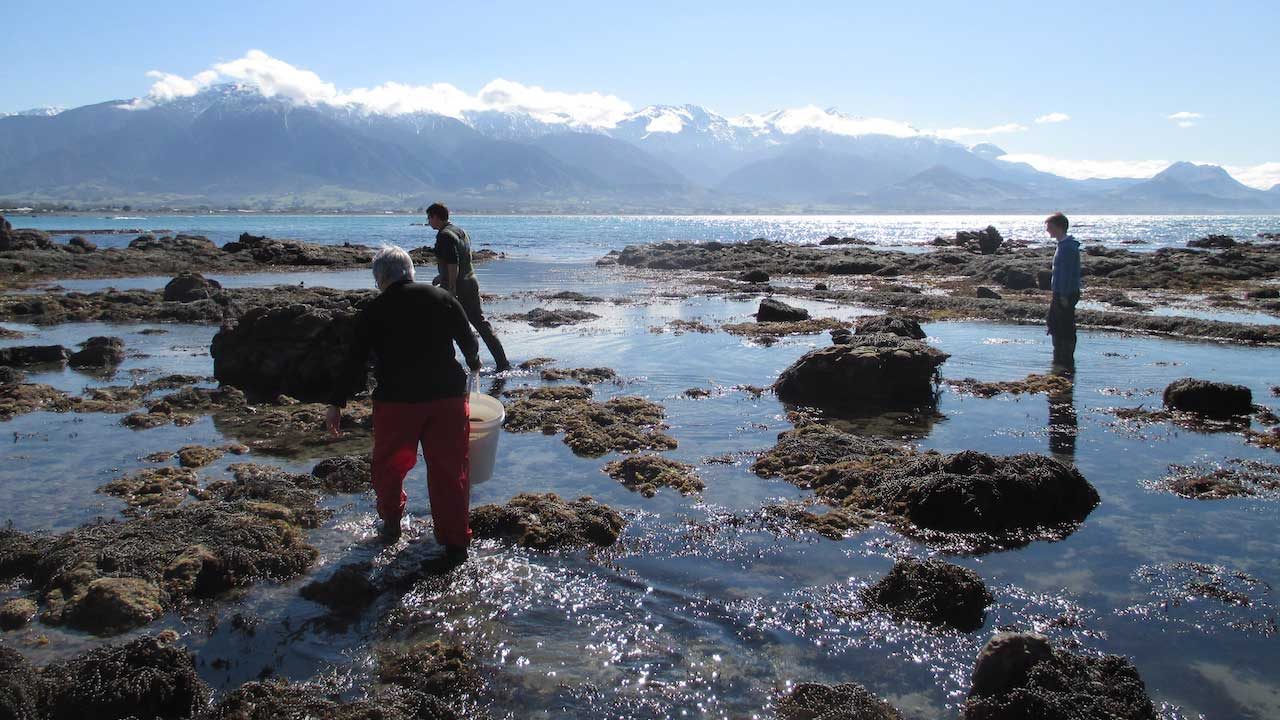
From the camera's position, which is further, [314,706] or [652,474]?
[652,474]

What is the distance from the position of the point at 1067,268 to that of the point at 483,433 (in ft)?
33.1

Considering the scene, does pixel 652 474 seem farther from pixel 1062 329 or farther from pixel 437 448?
pixel 1062 329

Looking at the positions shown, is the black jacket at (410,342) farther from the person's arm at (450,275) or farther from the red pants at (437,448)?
the person's arm at (450,275)

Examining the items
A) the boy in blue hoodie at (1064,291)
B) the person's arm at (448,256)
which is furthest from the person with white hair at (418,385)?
the boy in blue hoodie at (1064,291)

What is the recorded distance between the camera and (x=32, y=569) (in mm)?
5633

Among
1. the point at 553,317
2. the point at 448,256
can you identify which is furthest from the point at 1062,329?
the point at 553,317

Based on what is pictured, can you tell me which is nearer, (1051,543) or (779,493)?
(1051,543)

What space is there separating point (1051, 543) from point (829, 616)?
7.55 feet

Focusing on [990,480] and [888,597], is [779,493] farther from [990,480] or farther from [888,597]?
[888,597]

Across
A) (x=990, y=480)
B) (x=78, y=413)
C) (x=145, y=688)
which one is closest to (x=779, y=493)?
(x=990, y=480)

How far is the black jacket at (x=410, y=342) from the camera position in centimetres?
571

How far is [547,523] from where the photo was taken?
253 inches

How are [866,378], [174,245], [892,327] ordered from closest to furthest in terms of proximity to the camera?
[866,378] < [892,327] < [174,245]

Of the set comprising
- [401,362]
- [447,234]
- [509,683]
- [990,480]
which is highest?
[447,234]
